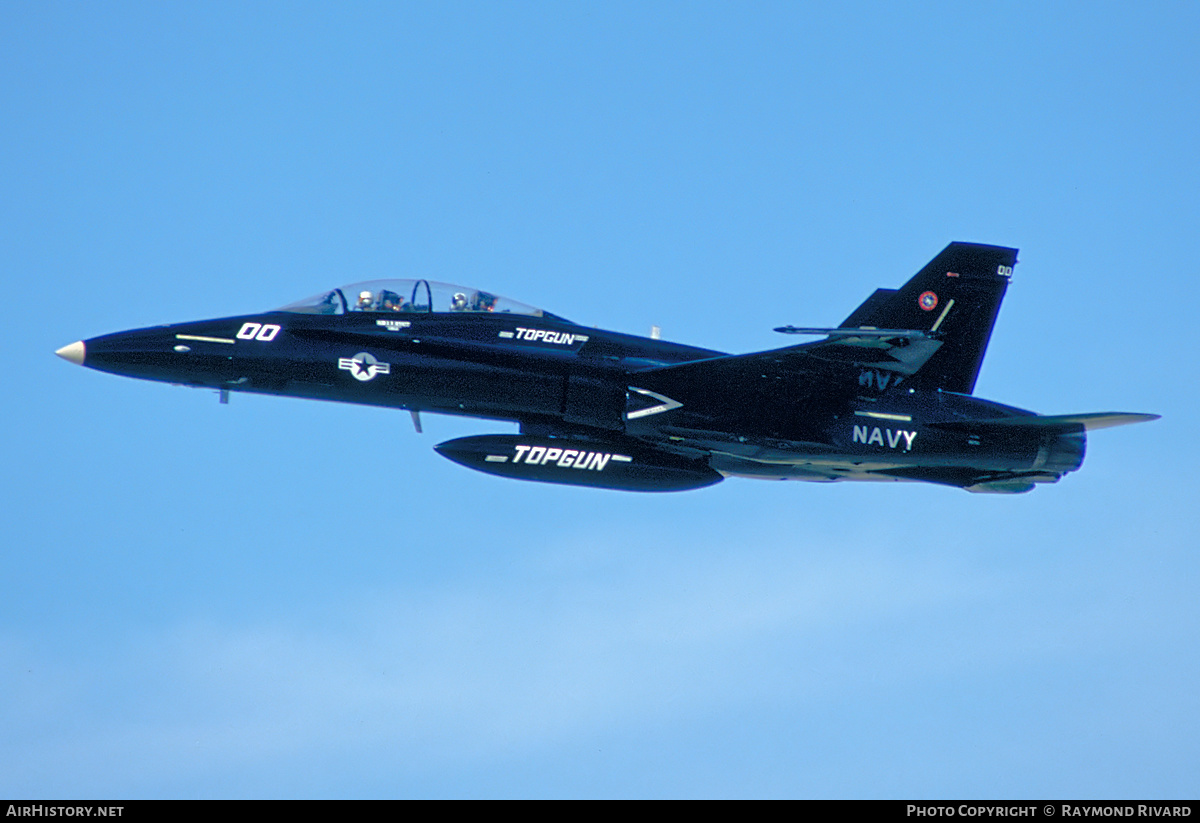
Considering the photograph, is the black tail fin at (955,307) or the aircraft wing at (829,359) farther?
the black tail fin at (955,307)

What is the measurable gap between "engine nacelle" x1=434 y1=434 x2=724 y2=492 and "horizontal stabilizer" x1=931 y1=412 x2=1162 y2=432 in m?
4.39

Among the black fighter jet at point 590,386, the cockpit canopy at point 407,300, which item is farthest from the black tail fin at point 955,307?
the cockpit canopy at point 407,300

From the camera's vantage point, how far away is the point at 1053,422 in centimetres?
2312

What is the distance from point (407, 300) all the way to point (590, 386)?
3622mm

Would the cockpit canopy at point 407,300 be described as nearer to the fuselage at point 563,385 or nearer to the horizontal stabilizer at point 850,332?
the fuselage at point 563,385

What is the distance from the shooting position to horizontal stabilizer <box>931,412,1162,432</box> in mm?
22645

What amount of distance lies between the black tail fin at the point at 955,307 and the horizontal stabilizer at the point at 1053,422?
117cm

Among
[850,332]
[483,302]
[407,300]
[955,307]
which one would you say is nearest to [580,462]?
[483,302]

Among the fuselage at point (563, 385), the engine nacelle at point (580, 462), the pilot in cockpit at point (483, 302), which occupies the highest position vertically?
the pilot in cockpit at point (483, 302)

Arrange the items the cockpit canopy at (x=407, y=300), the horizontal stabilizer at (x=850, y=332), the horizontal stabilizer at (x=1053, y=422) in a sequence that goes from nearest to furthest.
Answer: the horizontal stabilizer at (x=850, y=332)
the horizontal stabilizer at (x=1053, y=422)
the cockpit canopy at (x=407, y=300)

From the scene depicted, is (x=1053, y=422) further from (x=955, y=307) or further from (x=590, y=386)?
(x=590, y=386)

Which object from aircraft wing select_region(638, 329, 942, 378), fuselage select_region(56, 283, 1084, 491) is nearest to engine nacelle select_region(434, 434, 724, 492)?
fuselage select_region(56, 283, 1084, 491)

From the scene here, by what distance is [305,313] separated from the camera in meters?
23.9

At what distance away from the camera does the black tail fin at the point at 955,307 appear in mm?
24641
